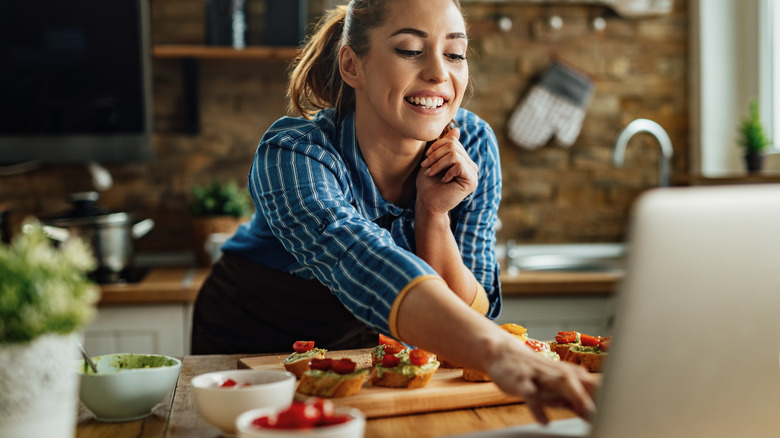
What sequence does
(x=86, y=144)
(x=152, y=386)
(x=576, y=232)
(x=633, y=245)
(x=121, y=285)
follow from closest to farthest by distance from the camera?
(x=633, y=245) → (x=152, y=386) → (x=121, y=285) → (x=86, y=144) → (x=576, y=232)

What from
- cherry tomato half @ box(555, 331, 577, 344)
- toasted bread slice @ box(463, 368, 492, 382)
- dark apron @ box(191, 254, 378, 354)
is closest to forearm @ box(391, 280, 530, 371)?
toasted bread slice @ box(463, 368, 492, 382)

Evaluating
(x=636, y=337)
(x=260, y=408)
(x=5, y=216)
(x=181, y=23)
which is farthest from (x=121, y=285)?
(x=636, y=337)

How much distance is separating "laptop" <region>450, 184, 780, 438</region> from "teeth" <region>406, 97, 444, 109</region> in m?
0.76

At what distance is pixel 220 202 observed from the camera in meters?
2.82

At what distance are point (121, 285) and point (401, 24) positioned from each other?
149cm

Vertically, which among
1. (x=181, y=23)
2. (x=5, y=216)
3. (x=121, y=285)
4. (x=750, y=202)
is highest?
(x=181, y=23)

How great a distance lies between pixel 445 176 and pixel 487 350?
2.19 ft

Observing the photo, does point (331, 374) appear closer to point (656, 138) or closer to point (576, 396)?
point (576, 396)

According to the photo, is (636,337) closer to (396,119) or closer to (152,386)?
(152,386)

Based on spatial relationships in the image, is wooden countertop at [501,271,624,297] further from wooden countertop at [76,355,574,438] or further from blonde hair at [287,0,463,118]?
wooden countertop at [76,355,574,438]

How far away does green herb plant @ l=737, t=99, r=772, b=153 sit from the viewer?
279cm

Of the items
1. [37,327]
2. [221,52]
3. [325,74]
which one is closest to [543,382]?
[37,327]

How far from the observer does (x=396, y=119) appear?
1.41 metres

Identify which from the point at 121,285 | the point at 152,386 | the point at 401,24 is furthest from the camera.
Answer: the point at 121,285
